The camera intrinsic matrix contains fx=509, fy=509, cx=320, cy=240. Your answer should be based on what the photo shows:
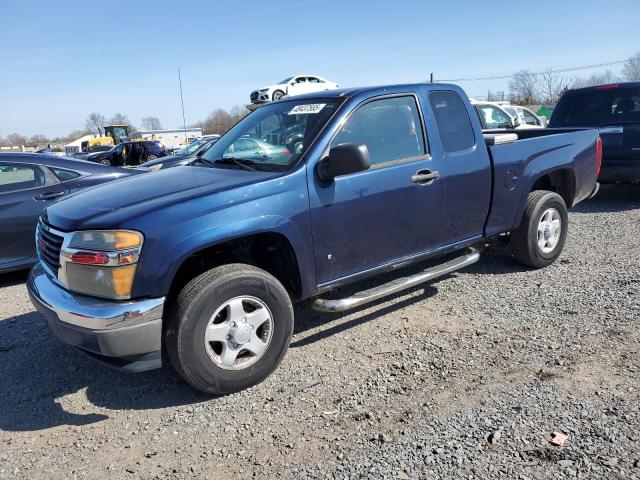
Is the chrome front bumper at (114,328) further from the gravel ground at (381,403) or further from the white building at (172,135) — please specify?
the white building at (172,135)

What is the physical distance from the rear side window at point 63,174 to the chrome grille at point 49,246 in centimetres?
248

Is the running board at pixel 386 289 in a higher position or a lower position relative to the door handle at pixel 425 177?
lower

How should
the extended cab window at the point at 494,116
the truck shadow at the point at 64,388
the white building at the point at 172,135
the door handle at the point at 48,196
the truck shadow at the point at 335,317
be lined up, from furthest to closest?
the white building at the point at 172,135, the extended cab window at the point at 494,116, the door handle at the point at 48,196, the truck shadow at the point at 335,317, the truck shadow at the point at 64,388

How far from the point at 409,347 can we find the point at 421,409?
82 centimetres

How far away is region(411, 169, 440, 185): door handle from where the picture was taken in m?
3.94

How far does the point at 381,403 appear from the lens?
3061 millimetres

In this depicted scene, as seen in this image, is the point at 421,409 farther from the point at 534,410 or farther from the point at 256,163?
the point at 256,163

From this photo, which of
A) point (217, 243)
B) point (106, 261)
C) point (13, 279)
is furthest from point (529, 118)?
point (106, 261)

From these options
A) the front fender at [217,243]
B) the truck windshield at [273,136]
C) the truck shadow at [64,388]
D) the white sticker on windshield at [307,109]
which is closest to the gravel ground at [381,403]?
the truck shadow at [64,388]

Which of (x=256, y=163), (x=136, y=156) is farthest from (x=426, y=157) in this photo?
(x=136, y=156)

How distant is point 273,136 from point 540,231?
9.82 ft

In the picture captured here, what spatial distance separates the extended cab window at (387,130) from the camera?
379 cm

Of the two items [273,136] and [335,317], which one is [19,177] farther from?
[335,317]

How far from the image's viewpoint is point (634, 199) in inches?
345
